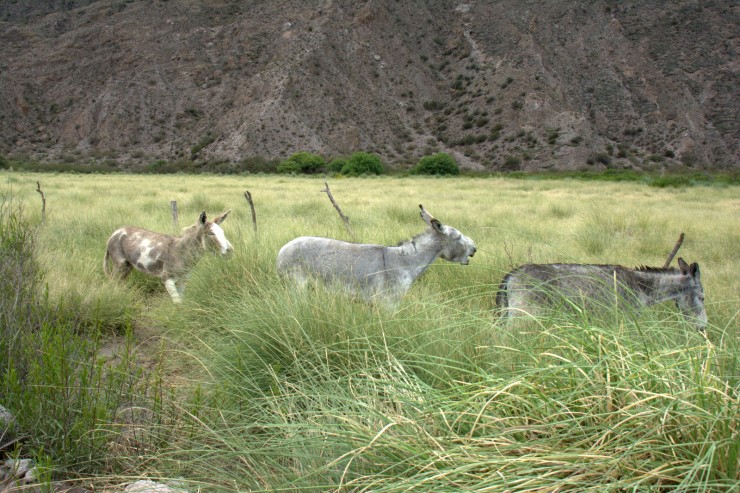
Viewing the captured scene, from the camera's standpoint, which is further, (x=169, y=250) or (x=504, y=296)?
(x=169, y=250)

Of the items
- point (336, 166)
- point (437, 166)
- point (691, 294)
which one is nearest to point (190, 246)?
point (691, 294)

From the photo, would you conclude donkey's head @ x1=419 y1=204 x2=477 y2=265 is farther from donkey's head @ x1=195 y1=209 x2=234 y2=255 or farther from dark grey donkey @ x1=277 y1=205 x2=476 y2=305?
donkey's head @ x1=195 y1=209 x2=234 y2=255

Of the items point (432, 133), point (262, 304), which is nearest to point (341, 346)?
point (262, 304)

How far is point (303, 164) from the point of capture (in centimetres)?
4366

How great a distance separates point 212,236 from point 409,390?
4010 millimetres

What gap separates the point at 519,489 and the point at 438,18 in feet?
223

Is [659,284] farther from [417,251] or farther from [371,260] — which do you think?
[371,260]

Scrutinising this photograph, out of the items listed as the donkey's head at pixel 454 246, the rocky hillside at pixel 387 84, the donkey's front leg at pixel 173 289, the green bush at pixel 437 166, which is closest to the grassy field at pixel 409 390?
the donkey's front leg at pixel 173 289

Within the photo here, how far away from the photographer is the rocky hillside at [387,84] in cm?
4791

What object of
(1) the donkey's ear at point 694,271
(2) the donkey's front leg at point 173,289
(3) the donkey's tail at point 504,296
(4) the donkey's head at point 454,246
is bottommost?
(2) the donkey's front leg at point 173,289

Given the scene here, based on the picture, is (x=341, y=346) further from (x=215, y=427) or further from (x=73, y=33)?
Result: (x=73, y=33)

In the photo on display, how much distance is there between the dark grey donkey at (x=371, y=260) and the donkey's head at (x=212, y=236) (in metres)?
0.77

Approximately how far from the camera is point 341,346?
3264 millimetres

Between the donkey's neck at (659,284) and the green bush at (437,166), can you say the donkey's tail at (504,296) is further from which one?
the green bush at (437,166)
